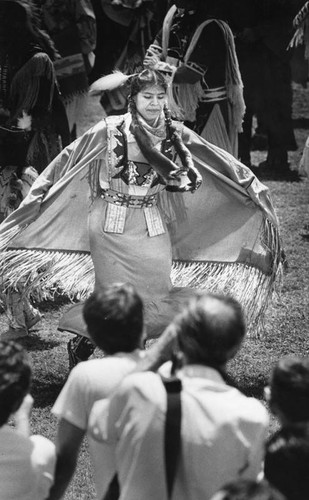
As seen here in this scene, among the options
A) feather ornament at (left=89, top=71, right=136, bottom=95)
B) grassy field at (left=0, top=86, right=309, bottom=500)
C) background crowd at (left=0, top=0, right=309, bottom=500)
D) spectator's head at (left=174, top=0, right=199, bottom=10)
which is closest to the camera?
background crowd at (left=0, top=0, right=309, bottom=500)

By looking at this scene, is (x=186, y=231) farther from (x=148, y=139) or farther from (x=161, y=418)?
(x=161, y=418)

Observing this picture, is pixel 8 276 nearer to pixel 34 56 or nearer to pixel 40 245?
pixel 40 245

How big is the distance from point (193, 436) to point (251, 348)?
10.3 ft

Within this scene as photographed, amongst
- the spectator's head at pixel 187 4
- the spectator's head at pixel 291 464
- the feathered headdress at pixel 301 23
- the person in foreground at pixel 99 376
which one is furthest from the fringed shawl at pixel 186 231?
the feathered headdress at pixel 301 23

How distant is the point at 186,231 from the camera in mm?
4805

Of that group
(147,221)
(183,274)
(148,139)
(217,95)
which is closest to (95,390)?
(147,221)

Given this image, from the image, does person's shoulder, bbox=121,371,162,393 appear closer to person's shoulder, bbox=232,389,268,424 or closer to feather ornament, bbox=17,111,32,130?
person's shoulder, bbox=232,389,268,424

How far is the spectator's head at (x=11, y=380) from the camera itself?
7.59 feet

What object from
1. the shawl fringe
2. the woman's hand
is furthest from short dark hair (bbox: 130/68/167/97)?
the shawl fringe

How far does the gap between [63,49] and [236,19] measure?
1.55 meters

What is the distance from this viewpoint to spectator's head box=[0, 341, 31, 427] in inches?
91.1

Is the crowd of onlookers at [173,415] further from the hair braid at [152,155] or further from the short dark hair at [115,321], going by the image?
the hair braid at [152,155]

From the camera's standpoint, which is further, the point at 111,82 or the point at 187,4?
the point at 187,4

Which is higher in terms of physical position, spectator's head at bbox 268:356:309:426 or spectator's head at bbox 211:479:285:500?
spectator's head at bbox 211:479:285:500
